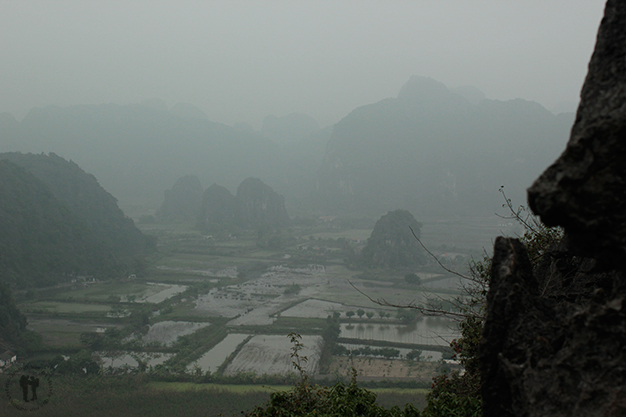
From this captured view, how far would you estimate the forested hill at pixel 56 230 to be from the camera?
33750 millimetres

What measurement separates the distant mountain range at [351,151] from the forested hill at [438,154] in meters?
0.27

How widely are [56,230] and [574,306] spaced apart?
4498 centimetres

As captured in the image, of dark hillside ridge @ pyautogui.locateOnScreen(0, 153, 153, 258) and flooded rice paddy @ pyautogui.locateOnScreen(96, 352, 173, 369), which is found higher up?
dark hillside ridge @ pyautogui.locateOnScreen(0, 153, 153, 258)

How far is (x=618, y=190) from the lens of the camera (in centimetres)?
202

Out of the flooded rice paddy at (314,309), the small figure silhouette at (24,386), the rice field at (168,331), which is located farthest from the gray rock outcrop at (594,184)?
the flooded rice paddy at (314,309)

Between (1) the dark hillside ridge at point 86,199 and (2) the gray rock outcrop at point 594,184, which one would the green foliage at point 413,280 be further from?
(2) the gray rock outcrop at point 594,184

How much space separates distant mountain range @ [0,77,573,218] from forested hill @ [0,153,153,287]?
137ft

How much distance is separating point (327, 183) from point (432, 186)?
25.9 meters

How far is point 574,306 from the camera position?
2.66 m

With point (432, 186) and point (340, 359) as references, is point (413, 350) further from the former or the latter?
point (432, 186)

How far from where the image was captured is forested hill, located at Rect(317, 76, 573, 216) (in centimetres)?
9538

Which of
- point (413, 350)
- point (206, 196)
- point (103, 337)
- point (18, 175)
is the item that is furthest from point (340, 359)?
point (206, 196)

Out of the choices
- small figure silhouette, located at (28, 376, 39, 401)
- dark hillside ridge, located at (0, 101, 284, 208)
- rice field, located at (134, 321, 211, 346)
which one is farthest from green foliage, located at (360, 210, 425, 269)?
dark hillside ridge, located at (0, 101, 284, 208)

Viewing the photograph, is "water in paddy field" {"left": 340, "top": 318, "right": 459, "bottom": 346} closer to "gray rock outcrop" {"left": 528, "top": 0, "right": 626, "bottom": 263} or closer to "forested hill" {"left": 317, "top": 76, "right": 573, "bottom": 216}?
"gray rock outcrop" {"left": 528, "top": 0, "right": 626, "bottom": 263}
